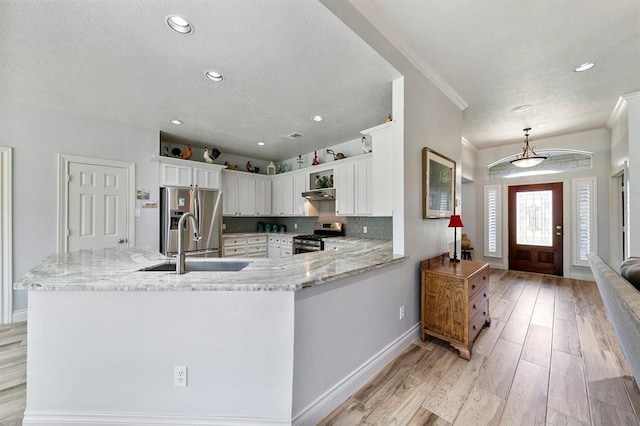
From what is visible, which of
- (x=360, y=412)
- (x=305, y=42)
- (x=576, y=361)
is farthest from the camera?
(x=576, y=361)

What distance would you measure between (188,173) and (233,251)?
1.70 m

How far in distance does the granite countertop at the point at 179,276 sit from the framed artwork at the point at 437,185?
1007 mm

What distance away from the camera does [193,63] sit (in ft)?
7.18

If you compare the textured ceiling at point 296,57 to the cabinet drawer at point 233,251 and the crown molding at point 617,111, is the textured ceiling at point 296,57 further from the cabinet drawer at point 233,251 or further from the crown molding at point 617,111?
the cabinet drawer at point 233,251

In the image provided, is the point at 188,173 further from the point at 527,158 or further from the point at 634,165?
the point at 634,165

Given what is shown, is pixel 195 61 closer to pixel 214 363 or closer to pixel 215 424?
pixel 214 363

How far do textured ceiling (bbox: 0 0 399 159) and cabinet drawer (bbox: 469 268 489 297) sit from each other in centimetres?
207

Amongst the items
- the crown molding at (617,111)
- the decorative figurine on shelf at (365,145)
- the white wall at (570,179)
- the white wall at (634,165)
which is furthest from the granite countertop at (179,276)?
the white wall at (570,179)

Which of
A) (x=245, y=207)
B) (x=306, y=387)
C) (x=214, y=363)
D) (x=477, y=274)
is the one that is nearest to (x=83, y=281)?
(x=214, y=363)

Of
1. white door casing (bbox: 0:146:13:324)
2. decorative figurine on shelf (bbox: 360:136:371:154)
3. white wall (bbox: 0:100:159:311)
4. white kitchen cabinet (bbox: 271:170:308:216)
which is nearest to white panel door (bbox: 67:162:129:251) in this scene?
white wall (bbox: 0:100:159:311)

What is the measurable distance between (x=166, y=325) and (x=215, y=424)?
0.63 meters

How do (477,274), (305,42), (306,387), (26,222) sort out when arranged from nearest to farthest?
(306,387)
(305,42)
(477,274)
(26,222)

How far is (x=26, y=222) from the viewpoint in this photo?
2930mm

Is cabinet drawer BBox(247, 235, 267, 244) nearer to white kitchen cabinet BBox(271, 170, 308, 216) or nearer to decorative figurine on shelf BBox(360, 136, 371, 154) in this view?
white kitchen cabinet BBox(271, 170, 308, 216)
